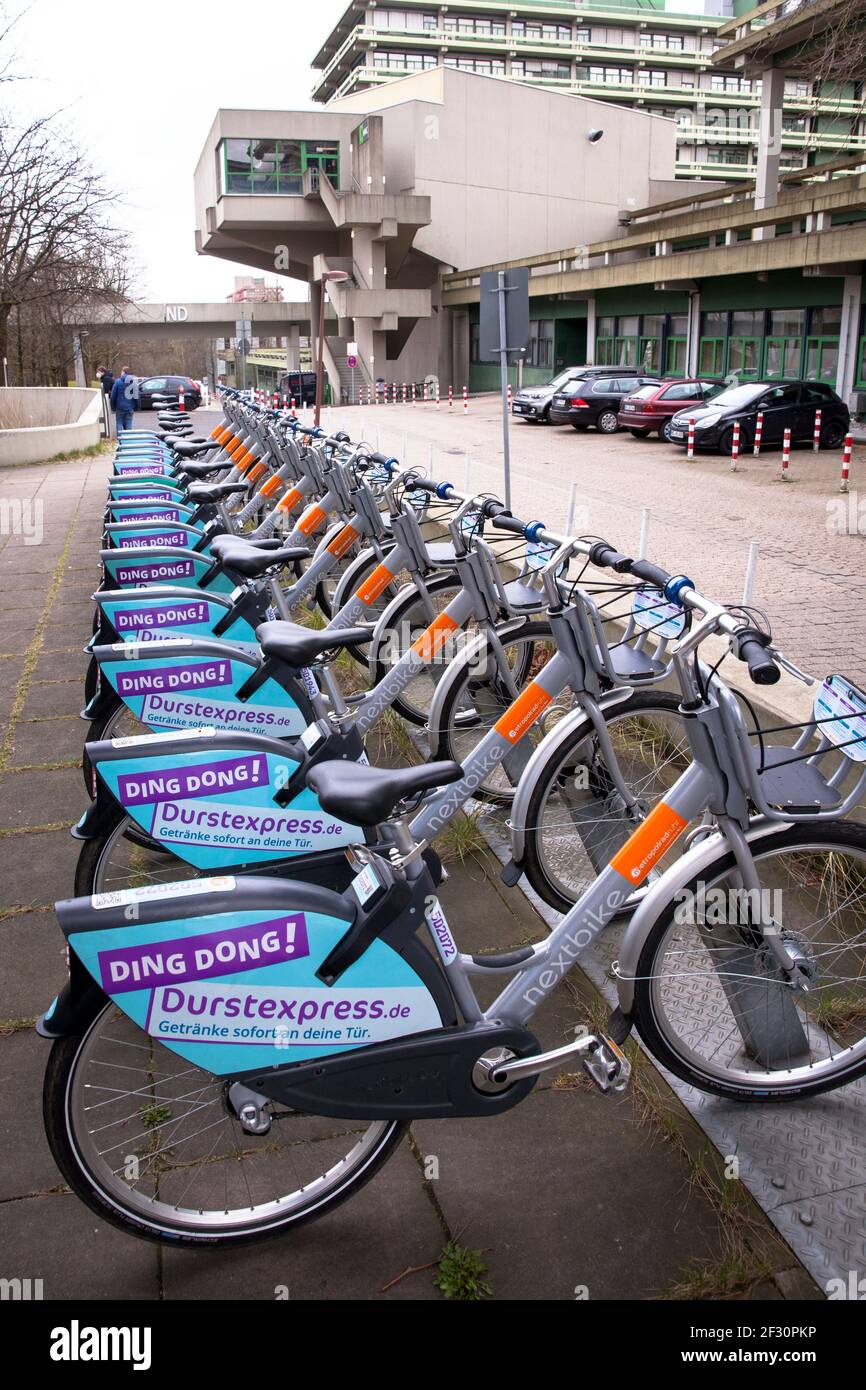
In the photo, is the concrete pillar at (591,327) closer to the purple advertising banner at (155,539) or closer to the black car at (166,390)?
the black car at (166,390)

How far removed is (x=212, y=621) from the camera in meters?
4.55

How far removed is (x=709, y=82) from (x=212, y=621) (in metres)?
89.1

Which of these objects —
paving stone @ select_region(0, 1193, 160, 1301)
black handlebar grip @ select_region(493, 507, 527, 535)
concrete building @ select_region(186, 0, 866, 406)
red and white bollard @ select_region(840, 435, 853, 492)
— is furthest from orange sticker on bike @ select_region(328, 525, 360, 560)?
concrete building @ select_region(186, 0, 866, 406)

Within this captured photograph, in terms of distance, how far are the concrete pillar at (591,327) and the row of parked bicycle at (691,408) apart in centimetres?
843

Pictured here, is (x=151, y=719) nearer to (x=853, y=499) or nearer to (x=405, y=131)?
(x=853, y=499)

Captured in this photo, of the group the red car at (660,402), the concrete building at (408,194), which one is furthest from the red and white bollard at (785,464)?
the concrete building at (408,194)

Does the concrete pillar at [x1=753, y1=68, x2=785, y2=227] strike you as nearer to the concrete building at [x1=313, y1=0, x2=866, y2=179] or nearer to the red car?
the red car

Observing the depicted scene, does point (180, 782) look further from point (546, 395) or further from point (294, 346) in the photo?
point (294, 346)

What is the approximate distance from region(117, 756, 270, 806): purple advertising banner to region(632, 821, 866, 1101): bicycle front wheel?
113 centimetres

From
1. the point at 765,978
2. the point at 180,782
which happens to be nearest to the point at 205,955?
the point at 180,782

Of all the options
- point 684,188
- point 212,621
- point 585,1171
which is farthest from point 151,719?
point 684,188

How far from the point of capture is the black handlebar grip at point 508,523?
405cm

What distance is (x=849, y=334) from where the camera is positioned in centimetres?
2636

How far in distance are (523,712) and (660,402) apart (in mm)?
23216
